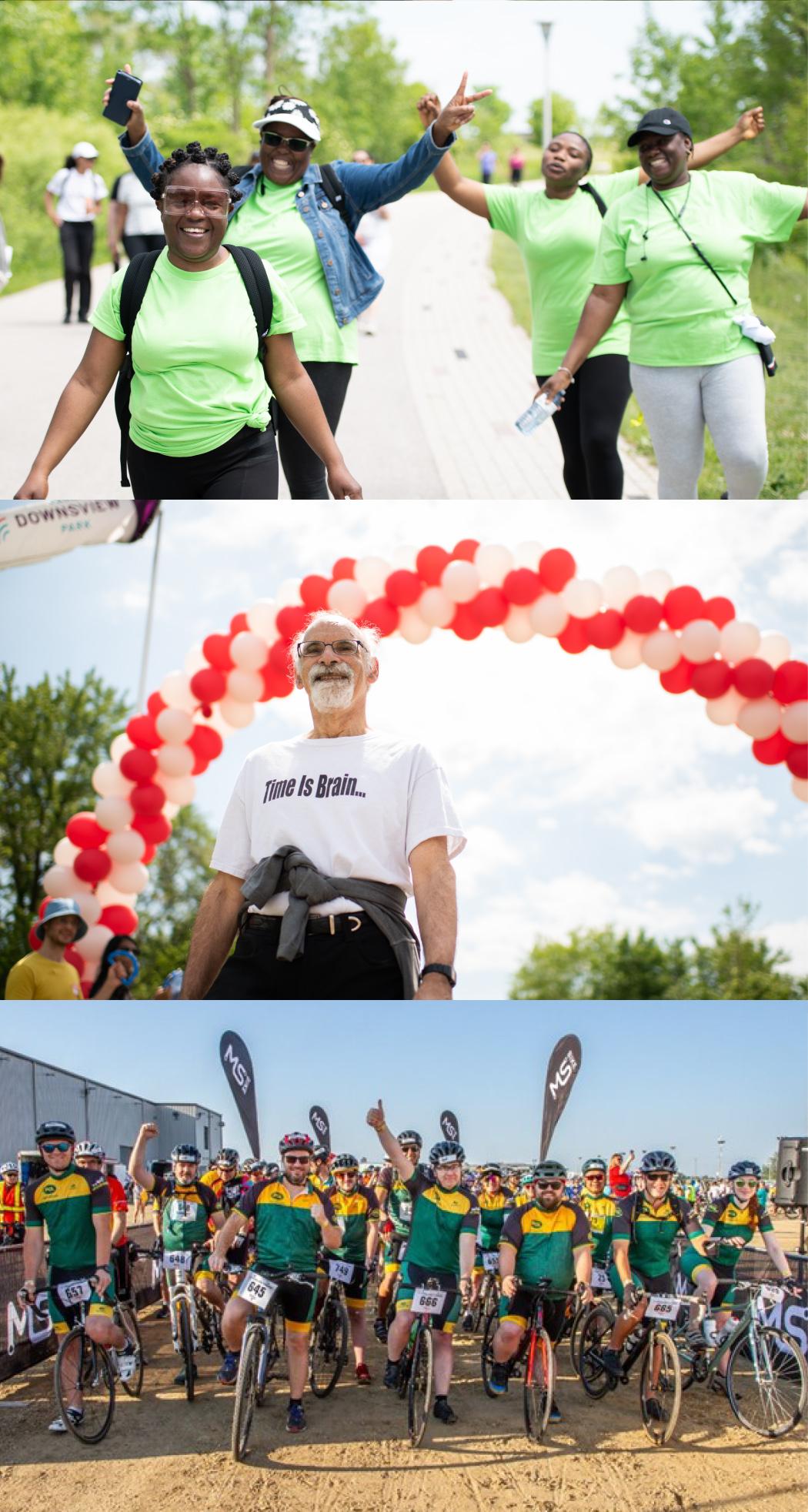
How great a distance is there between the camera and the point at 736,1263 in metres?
4.16

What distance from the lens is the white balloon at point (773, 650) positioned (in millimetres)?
5648

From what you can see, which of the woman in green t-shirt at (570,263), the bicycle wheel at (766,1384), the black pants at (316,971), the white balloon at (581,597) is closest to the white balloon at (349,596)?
the white balloon at (581,597)

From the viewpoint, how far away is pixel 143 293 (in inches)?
176

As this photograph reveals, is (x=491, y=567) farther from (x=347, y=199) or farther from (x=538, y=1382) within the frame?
(x=538, y=1382)

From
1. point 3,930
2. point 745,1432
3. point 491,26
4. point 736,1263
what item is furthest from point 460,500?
point 3,930

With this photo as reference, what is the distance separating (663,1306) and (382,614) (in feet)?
8.68

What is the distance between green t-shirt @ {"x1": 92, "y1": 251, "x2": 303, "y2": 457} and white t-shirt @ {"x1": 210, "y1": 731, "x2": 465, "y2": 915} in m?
1.14

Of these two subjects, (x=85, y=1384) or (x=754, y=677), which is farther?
(x=754, y=677)

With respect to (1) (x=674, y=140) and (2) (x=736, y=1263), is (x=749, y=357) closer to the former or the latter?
(1) (x=674, y=140)

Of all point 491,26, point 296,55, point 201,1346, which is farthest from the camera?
point 296,55

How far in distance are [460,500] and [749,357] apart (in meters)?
1.19

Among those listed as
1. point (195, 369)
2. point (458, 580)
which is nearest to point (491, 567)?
point (458, 580)

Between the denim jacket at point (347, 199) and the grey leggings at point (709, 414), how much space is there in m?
0.97

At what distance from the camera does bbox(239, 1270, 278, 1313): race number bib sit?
4043 millimetres
